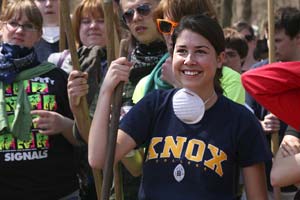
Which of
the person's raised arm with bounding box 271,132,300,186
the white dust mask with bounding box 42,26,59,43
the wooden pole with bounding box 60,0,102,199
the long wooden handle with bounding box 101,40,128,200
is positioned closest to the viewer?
the person's raised arm with bounding box 271,132,300,186

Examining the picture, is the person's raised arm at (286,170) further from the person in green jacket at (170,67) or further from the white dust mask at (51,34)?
the white dust mask at (51,34)

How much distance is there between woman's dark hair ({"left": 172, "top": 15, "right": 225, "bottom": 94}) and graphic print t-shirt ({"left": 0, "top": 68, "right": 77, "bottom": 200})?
1.26m

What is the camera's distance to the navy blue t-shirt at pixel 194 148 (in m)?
3.55

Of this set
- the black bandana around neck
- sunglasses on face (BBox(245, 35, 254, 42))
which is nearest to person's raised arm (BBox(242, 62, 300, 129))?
the black bandana around neck

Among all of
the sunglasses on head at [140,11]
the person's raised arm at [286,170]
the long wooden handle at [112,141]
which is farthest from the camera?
the sunglasses on head at [140,11]

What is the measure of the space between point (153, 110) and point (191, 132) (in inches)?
8.6

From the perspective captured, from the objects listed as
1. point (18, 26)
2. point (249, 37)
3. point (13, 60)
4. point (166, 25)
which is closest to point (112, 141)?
point (166, 25)

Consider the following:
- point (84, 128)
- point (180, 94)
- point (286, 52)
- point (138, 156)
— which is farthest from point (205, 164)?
point (286, 52)

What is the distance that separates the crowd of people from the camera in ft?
11.8

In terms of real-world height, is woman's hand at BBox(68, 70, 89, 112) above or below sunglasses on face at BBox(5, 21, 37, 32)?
below

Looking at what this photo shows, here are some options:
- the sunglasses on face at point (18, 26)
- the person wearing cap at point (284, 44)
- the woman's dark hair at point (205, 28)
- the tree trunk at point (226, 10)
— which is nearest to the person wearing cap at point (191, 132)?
the woman's dark hair at point (205, 28)

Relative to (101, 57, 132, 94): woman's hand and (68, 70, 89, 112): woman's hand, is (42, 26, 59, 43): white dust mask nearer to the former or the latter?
(68, 70, 89, 112): woman's hand

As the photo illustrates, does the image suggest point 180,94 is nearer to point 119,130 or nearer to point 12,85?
point 119,130

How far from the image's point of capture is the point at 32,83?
4828 millimetres
